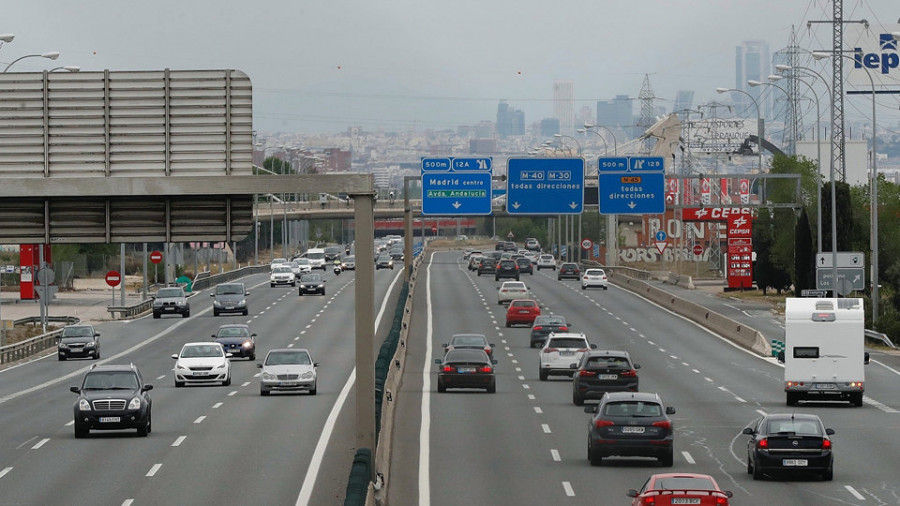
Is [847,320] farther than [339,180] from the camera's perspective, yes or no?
Yes

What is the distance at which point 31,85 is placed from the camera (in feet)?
79.4

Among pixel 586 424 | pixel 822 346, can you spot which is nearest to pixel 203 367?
pixel 586 424

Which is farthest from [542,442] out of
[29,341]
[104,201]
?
[29,341]

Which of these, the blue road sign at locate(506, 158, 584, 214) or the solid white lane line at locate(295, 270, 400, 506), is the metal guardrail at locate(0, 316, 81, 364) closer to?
the solid white lane line at locate(295, 270, 400, 506)

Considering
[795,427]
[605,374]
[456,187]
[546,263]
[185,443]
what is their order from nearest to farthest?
[795,427]
[185,443]
[605,374]
[456,187]
[546,263]

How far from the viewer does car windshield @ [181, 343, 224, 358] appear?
48.3 m

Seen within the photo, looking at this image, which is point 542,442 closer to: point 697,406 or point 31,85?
point 697,406

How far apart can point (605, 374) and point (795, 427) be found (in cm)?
1298

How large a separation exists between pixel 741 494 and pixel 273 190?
931cm

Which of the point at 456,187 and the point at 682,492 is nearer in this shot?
the point at 682,492

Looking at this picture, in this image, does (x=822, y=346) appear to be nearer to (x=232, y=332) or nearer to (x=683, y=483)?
(x=683, y=483)

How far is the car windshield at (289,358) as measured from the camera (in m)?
44.4

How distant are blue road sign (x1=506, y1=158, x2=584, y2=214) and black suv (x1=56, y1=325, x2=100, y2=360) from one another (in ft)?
57.7

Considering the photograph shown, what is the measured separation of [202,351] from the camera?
48.5 m
